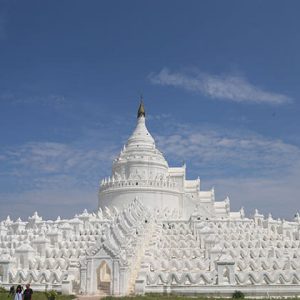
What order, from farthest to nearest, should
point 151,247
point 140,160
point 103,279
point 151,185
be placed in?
point 140,160
point 151,185
point 151,247
point 103,279

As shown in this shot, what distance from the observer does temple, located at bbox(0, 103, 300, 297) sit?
102 feet

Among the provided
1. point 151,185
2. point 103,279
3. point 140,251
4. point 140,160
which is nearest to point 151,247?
point 140,251

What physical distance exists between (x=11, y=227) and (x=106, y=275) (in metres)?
31.4

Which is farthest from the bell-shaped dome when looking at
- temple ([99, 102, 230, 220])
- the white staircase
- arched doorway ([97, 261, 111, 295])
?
arched doorway ([97, 261, 111, 295])

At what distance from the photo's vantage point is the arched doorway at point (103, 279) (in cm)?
3156

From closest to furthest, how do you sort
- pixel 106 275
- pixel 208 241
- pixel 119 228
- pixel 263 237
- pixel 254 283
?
pixel 254 283 → pixel 106 275 → pixel 119 228 → pixel 208 241 → pixel 263 237

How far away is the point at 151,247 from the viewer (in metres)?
41.3

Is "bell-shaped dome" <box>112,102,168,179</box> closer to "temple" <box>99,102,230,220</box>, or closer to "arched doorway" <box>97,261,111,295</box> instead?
"temple" <box>99,102,230,220</box>

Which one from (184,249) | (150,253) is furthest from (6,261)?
(184,249)

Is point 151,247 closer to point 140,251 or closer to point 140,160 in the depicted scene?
point 140,251

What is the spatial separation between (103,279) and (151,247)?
22.5 ft

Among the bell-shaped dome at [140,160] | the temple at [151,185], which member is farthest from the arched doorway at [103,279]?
the bell-shaped dome at [140,160]

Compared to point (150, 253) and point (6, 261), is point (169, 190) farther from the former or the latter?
point (6, 261)

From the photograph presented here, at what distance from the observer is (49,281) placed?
33.7m
